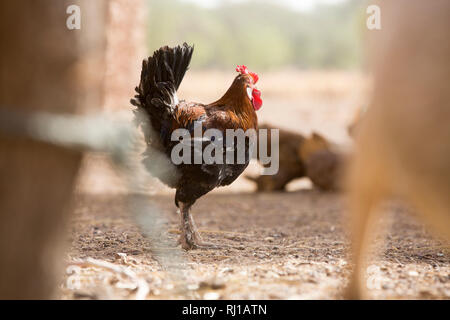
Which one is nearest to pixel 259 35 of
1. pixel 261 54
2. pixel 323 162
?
pixel 261 54

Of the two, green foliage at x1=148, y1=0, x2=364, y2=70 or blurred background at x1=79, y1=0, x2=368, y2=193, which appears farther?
green foliage at x1=148, y1=0, x2=364, y2=70

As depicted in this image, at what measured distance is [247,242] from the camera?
14.9 feet

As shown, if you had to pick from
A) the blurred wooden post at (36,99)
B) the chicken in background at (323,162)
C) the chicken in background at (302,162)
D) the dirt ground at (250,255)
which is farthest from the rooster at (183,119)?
the chicken in background at (323,162)

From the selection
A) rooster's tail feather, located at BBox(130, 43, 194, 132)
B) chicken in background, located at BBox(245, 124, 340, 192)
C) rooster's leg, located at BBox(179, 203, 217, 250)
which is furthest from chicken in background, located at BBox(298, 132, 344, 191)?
rooster's tail feather, located at BBox(130, 43, 194, 132)

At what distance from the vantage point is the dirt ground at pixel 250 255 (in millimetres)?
2883

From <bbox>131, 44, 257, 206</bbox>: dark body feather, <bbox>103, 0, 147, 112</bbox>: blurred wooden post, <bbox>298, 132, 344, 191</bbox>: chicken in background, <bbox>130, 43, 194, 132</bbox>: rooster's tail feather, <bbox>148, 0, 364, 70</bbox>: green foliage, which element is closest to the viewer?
<bbox>131, 44, 257, 206</bbox>: dark body feather

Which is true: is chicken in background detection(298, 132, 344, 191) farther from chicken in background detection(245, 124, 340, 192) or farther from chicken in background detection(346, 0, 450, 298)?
chicken in background detection(346, 0, 450, 298)

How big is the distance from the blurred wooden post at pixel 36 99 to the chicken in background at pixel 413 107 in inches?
51.5

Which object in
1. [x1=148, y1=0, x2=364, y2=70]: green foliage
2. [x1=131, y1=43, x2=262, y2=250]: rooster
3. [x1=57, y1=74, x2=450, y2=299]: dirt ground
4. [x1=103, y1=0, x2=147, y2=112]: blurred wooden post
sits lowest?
[x1=57, y1=74, x2=450, y2=299]: dirt ground

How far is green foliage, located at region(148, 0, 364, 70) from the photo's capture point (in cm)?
5312

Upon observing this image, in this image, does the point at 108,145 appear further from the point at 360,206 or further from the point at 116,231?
the point at 116,231

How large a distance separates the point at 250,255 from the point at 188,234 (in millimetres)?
667

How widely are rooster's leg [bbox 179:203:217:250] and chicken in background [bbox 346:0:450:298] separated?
219cm

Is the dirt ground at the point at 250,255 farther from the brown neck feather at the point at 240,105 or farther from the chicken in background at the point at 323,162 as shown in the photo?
the brown neck feather at the point at 240,105
